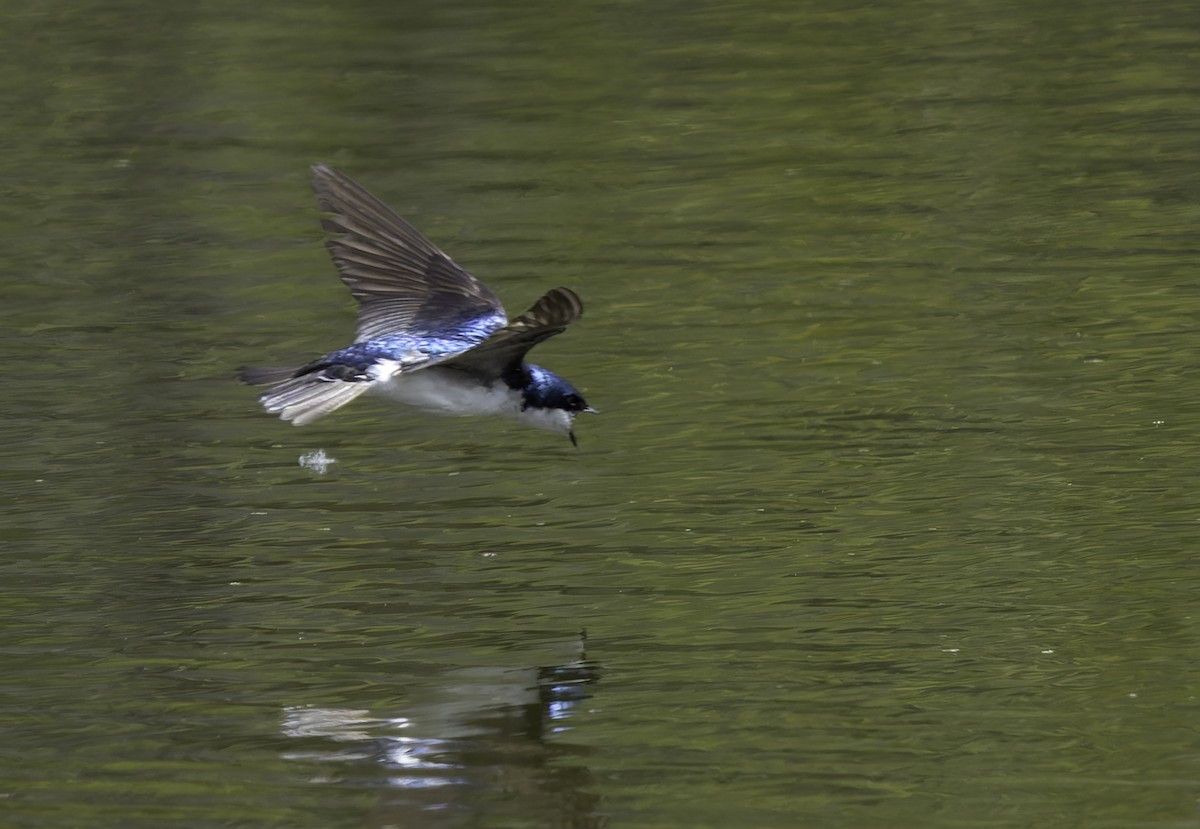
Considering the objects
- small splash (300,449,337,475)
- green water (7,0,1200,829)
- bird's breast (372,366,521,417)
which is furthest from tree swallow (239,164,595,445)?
small splash (300,449,337,475)

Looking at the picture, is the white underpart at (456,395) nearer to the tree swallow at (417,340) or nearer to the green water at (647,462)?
the tree swallow at (417,340)

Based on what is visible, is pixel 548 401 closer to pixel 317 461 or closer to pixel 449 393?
pixel 449 393

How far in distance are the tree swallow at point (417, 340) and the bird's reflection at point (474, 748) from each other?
2.66 ft

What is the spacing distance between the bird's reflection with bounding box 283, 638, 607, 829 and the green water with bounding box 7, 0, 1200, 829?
1 centimetres

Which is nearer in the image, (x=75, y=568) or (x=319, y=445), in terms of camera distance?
(x=75, y=568)

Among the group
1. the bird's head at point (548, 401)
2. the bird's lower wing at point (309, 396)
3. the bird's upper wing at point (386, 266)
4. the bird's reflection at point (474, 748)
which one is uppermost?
the bird's upper wing at point (386, 266)

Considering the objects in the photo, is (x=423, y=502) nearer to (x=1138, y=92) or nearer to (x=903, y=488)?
(x=903, y=488)

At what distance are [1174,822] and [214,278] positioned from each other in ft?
21.9

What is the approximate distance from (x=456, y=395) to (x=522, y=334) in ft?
2.51

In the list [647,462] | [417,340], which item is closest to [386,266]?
[417,340]

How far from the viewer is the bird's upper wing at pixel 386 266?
697 cm

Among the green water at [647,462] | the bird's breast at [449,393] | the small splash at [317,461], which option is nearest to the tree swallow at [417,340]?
the bird's breast at [449,393]

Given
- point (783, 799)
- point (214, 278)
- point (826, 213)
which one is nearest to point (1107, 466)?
point (783, 799)

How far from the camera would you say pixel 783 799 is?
4.77m
